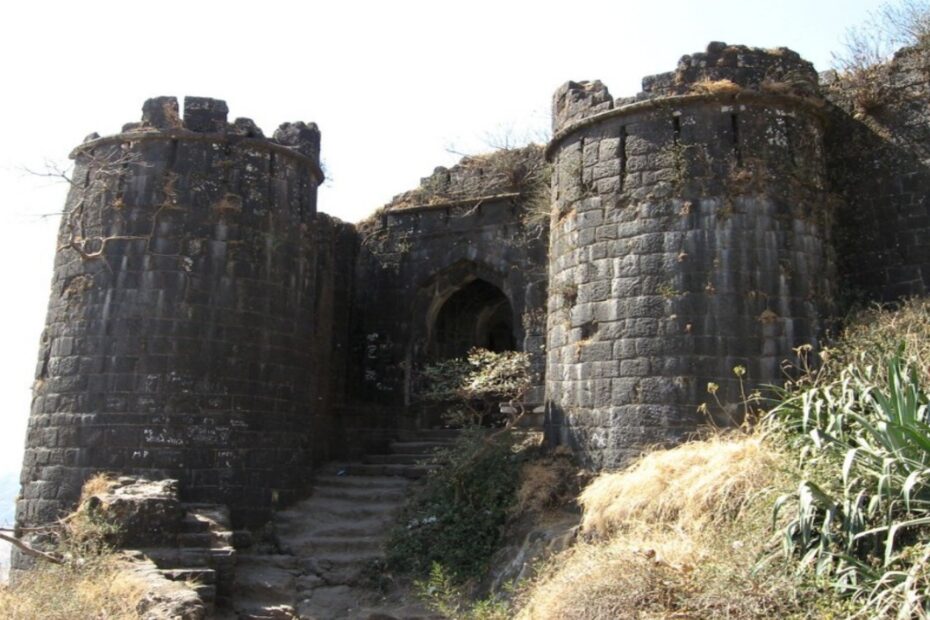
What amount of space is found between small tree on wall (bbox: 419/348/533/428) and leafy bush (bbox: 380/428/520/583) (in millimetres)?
701

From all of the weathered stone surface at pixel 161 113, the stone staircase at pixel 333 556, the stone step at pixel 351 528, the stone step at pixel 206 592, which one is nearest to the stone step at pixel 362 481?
the stone staircase at pixel 333 556

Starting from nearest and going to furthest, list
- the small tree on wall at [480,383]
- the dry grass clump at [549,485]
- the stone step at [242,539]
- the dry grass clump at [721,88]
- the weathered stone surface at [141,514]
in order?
the weathered stone surface at [141,514] < the dry grass clump at [549,485] < the dry grass clump at [721,88] < the stone step at [242,539] < the small tree on wall at [480,383]

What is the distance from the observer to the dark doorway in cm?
1695

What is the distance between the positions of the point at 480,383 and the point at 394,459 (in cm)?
202

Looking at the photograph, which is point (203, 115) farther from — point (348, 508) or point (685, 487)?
point (685, 487)

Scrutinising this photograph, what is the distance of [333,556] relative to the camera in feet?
38.5

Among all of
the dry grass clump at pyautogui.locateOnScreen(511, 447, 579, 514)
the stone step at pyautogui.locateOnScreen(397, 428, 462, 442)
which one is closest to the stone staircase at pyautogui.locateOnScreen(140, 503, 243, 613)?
the dry grass clump at pyautogui.locateOnScreen(511, 447, 579, 514)

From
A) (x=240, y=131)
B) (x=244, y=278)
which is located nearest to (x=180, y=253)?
(x=244, y=278)

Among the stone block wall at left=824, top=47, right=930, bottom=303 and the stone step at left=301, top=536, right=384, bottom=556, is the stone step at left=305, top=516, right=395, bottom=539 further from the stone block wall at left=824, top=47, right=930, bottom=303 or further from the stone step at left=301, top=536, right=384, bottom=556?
the stone block wall at left=824, top=47, right=930, bottom=303

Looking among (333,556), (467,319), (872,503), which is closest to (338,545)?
(333,556)

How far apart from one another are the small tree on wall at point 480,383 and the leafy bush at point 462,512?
2.30 ft

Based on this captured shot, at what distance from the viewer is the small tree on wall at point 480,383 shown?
13.8 meters

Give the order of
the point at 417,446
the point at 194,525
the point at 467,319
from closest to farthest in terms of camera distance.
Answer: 1. the point at 194,525
2. the point at 417,446
3. the point at 467,319

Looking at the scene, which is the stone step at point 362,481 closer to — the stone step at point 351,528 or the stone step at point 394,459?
the stone step at point 394,459
